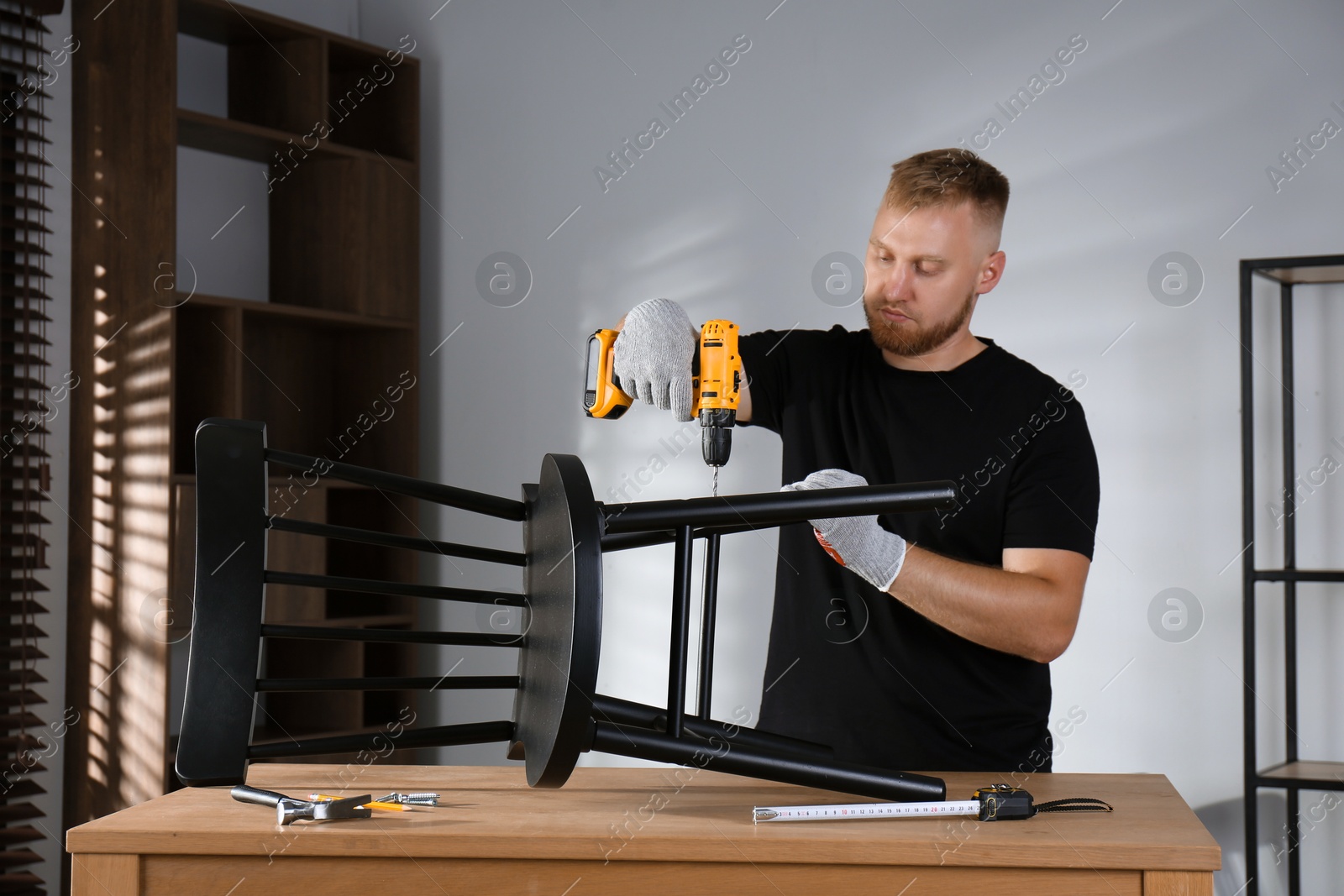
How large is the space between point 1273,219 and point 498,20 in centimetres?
206

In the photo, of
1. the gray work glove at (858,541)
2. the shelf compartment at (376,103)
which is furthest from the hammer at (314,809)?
the shelf compartment at (376,103)

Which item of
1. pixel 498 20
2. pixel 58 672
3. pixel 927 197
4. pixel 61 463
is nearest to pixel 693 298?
pixel 498 20

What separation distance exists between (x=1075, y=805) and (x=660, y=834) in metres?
0.39

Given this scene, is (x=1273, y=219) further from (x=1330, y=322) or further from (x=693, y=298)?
(x=693, y=298)

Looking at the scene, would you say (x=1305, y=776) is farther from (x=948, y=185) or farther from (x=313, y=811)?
(x=313, y=811)

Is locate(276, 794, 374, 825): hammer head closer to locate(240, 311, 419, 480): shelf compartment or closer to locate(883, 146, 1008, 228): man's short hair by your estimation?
locate(883, 146, 1008, 228): man's short hair

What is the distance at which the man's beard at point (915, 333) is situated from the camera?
1661mm

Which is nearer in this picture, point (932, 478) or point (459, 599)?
point (459, 599)

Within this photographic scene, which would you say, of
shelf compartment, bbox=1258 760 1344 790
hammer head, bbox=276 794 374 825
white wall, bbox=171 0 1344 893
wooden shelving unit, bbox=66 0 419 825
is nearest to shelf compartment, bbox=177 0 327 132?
wooden shelving unit, bbox=66 0 419 825

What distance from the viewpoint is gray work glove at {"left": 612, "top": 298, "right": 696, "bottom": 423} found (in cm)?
150

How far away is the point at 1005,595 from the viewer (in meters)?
1.41

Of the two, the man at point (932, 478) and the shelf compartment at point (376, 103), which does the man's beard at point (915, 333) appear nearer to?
the man at point (932, 478)

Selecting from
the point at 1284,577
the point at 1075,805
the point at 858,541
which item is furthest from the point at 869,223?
the point at 1075,805

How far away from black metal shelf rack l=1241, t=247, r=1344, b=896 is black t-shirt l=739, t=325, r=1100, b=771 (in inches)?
32.9
